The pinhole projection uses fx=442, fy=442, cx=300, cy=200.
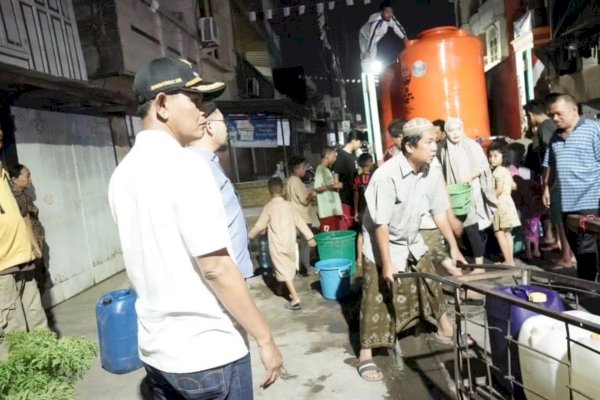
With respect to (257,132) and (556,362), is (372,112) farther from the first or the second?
(257,132)

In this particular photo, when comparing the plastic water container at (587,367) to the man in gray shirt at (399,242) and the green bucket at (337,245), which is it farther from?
the green bucket at (337,245)

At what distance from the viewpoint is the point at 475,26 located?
1565 centimetres

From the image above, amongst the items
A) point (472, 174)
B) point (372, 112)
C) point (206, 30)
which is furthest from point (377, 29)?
point (206, 30)

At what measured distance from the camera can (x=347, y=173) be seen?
282 inches

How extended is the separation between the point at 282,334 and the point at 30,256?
2.50 meters

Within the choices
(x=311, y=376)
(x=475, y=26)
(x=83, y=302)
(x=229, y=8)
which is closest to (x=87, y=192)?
(x=83, y=302)

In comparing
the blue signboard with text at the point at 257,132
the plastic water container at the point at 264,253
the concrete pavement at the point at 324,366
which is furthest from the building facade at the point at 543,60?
the blue signboard with text at the point at 257,132

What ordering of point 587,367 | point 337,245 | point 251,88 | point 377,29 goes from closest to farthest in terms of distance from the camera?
point 587,367 < point 337,245 < point 377,29 < point 251,88

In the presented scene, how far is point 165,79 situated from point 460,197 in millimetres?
3917

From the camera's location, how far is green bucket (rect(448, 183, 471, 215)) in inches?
186

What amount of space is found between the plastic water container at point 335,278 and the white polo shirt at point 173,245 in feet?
12.3

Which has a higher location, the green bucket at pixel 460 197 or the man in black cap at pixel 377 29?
the man in black cap at pixel 377 29

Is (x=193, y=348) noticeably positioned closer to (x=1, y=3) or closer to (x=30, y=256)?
(x=30, y=256)

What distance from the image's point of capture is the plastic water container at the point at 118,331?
3873 millimetres
